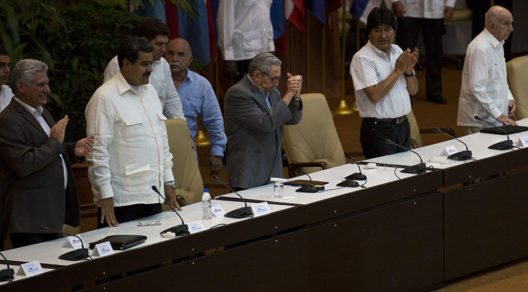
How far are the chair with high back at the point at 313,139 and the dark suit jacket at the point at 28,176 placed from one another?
1.90m

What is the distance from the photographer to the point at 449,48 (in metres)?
12.6

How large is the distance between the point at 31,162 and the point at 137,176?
0.53 meters

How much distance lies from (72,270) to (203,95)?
8.28ft

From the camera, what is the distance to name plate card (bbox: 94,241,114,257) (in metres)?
3.80

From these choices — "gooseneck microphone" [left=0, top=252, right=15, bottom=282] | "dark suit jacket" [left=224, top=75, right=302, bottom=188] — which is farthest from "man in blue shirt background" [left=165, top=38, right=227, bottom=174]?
"gooseneck microphone" [left=0, top=252, right=15, bottom=282]

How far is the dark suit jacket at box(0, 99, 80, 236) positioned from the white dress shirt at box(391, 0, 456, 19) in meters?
5.62

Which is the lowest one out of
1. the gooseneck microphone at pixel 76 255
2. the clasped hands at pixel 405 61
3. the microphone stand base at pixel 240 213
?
the microphone stand base at pixel 240 213

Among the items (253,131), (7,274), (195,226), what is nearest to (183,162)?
(253,131)

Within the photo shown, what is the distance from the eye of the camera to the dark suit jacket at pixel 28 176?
13.7ft

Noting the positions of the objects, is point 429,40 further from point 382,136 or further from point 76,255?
point 76,255

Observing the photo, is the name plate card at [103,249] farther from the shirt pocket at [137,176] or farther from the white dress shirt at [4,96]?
the white dress shirt at [4,96]

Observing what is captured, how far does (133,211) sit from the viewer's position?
15.1 ft

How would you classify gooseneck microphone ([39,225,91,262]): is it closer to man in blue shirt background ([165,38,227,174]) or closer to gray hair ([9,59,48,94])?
gray hair ([9,59,48,94])

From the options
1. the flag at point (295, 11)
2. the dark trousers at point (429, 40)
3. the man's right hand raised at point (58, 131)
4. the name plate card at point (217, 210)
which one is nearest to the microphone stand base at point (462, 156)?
the name plate card at point (217, 210)
